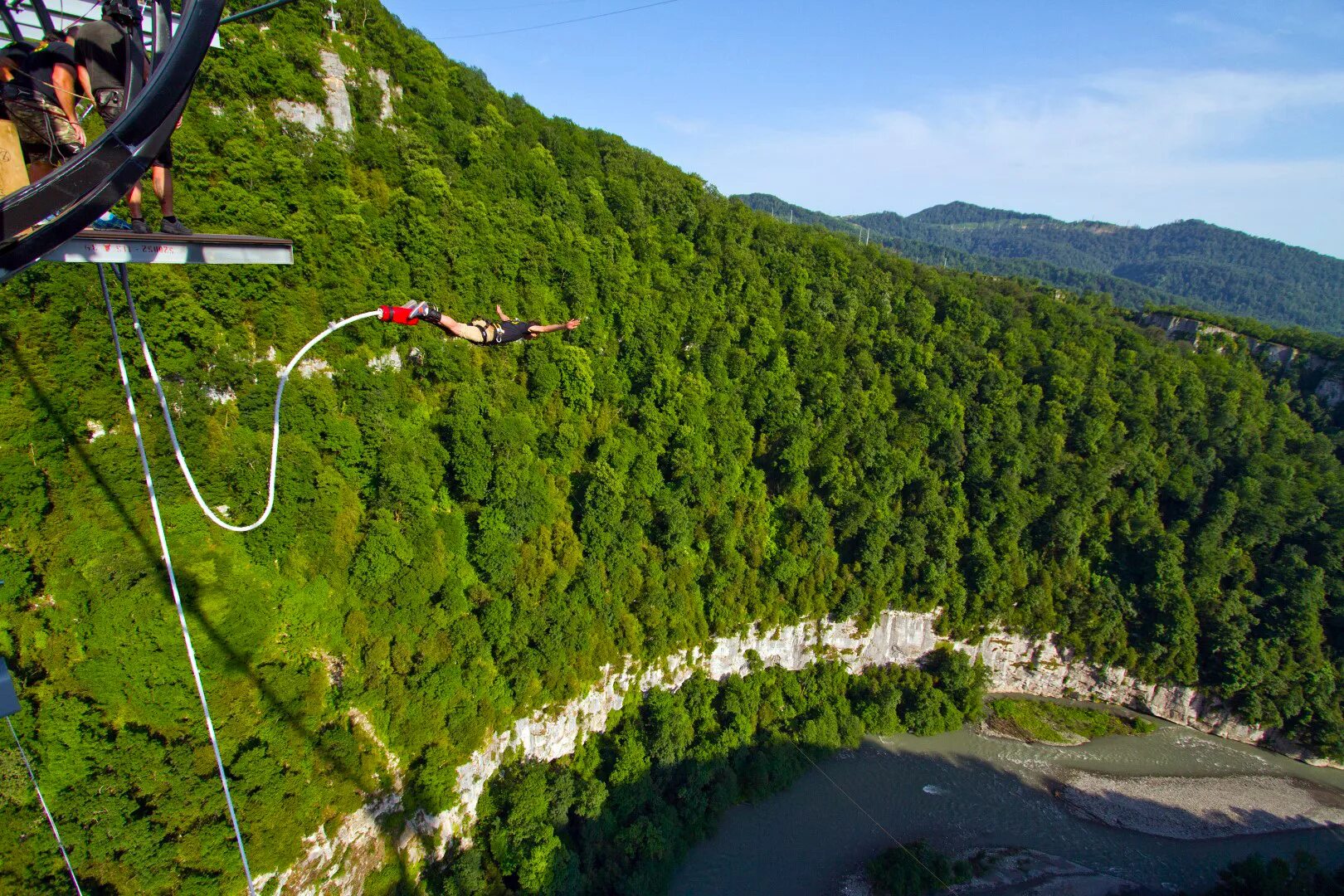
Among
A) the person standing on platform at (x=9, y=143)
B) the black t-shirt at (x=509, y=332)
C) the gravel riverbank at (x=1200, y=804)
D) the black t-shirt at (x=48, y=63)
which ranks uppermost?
the black t-shirt at (x=48, y=63)

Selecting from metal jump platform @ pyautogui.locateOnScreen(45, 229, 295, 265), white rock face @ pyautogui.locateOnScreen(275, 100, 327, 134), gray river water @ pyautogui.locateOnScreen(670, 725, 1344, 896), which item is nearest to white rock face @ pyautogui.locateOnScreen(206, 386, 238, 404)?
white rock face @ pyautogui.locateOnScreen(275, 100, 327, 134)

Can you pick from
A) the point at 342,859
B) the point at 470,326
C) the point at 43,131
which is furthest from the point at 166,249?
the point at 342,859

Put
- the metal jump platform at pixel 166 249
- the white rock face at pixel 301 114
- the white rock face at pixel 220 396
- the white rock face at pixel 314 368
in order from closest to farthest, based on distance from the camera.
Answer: the metal jump platform at pixel 166 249 → the white rock face at pixel 220 396 → the white rock face at pixel 314 368 → the white rock face at pixel 301 114

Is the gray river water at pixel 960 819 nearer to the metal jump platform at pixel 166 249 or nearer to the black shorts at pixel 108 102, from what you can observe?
the metal jump platform at pixel 166 249

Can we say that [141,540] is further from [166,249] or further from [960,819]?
[960,819]

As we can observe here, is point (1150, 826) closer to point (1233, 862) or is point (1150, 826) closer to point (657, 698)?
point (1233, 862)

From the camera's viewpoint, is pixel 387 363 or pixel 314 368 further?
pixel 387 363

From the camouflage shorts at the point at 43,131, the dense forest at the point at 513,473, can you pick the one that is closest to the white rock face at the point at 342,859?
the dense forest at the point at 513,473
